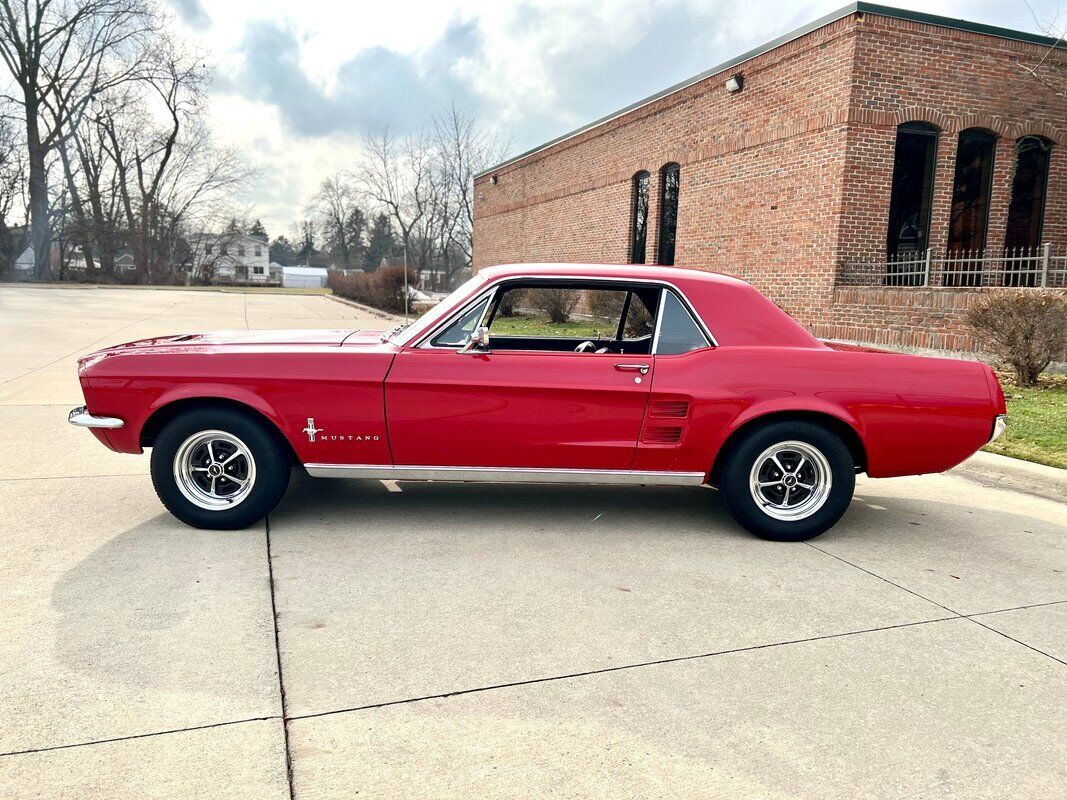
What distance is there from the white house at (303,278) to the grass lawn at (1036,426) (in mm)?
98094

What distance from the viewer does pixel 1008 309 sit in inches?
362

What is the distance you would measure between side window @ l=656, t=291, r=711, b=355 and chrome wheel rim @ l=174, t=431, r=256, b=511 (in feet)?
7.74

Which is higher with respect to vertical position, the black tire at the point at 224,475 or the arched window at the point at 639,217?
the arched window at the point at 639,217

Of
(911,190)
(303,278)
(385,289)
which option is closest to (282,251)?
(303,278)

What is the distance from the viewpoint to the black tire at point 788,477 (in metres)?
4.51

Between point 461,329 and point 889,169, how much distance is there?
10759mm

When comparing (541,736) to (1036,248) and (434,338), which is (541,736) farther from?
(1036,248)

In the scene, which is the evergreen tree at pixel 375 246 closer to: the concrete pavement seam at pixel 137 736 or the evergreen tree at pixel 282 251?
the evergreen tree at pixel 282 251

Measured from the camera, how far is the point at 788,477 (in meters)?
4.61

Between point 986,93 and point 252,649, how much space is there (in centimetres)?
1443

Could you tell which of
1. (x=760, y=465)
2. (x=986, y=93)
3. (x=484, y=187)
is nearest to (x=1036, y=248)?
(x=986, y=93)

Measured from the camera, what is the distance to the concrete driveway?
2.40 m

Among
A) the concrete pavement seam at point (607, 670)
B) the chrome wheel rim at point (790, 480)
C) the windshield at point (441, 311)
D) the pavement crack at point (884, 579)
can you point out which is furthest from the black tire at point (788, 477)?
the windshield at point (441, 311)

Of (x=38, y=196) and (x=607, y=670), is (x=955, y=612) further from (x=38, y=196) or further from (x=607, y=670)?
(x=38, y=196)
